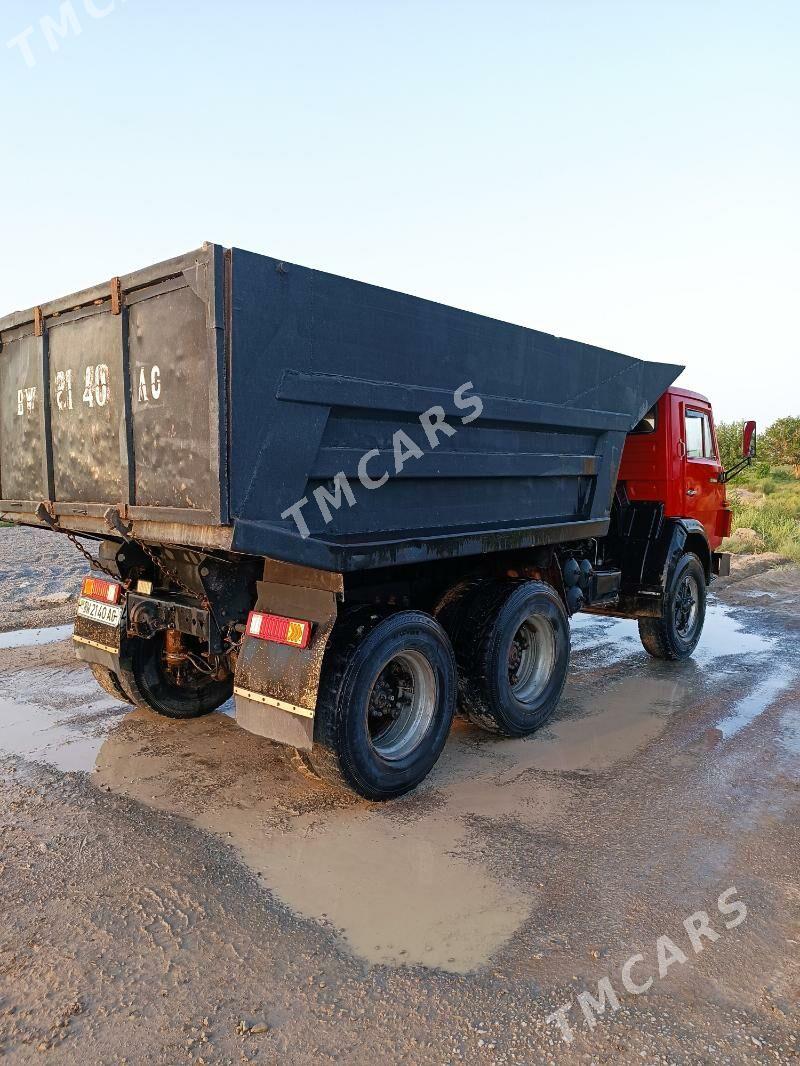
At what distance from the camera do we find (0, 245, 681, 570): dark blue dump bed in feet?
10.9

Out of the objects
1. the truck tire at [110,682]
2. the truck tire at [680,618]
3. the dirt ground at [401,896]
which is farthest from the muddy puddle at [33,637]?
the truck tire at [680,618]

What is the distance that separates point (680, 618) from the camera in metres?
7.14

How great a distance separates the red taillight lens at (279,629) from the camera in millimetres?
3773

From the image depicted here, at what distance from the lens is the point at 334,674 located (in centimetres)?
379

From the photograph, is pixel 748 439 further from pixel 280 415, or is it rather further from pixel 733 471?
pixel 280 415

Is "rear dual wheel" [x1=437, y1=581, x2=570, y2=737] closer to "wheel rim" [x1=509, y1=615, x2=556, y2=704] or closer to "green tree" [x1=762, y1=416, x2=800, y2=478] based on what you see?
"wheel rim" [x1=509, y1=615, x2=556, y2=704]

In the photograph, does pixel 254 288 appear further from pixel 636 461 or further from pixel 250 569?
pixel 636 461

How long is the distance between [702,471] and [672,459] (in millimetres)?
692

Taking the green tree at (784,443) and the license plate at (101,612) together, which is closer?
the license plate at (101,612)

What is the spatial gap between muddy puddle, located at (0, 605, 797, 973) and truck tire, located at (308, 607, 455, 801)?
8.4 inches

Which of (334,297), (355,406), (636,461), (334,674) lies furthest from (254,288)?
(636,461)

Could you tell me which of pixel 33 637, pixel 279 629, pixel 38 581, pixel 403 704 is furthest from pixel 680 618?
pixel 38 581

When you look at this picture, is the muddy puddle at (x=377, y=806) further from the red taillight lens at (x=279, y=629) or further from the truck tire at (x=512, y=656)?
the red taillight lens at (x=279, y=629)

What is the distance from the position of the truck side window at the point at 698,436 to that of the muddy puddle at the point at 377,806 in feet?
7.44
